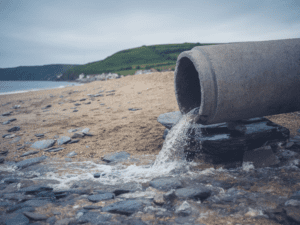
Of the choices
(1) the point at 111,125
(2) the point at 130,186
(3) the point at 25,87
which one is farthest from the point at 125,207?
(3) the point at 25,87

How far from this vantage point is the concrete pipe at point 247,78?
2.75m

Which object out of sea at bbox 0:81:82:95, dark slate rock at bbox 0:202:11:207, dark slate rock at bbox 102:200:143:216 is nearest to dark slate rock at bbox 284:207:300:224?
dark slate rock at bbox 102:200:143:216

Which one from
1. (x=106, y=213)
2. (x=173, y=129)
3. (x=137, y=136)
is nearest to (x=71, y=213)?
(x=106, y=213)

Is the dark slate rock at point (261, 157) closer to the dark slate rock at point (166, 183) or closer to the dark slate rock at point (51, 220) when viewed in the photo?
the dark slate rock at point (166, 183)

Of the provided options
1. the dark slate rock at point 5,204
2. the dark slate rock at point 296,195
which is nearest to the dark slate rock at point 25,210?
the dark slate rock at point 5,204

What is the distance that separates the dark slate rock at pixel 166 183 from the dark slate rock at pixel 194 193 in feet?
0.67

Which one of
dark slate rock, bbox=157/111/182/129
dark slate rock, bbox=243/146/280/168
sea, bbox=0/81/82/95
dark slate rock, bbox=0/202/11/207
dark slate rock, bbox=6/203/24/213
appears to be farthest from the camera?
sea, bbox=0/81/82/95

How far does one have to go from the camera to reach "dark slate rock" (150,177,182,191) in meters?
2.68

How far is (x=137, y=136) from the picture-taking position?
15.7 ft

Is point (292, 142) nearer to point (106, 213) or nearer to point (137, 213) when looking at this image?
point (137, 213)

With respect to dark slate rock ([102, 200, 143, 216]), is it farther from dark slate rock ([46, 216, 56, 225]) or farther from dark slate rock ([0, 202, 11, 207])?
dark slate rock ([0, 202, 11, 207])

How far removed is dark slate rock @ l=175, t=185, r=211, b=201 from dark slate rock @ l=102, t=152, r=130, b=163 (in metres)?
1.68

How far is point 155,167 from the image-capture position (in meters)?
3.45

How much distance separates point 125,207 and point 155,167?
131 centimetres
